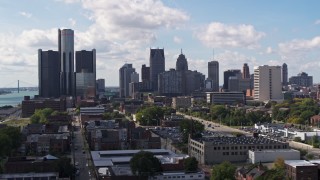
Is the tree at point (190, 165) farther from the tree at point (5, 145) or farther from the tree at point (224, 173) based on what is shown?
the tree at point (5, 145)

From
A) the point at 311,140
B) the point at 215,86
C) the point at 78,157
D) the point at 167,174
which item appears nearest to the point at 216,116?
the point at 311,140

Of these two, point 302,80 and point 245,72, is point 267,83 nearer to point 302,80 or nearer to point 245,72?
point 245,72

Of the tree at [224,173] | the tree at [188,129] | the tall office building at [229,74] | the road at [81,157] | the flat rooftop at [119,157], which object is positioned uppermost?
the tall office building at [229,74]

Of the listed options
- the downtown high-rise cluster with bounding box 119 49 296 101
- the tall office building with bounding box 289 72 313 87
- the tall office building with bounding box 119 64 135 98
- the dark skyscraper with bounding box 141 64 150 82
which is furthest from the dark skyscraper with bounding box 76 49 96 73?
the tall office building with bounding box 289 72 313 87

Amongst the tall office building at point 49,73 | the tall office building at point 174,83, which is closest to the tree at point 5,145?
the tall office building at point 174,83

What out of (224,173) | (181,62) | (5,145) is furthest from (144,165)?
(181,62)

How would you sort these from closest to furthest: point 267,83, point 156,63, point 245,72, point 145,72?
point 267,83
point 245,72
point 156,63
point 145,72
